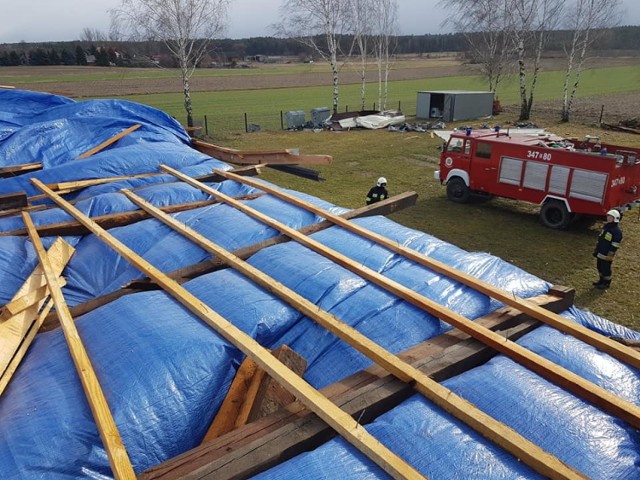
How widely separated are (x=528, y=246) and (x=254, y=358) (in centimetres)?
901

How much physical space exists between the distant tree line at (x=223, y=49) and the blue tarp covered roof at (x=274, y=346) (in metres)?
23.9

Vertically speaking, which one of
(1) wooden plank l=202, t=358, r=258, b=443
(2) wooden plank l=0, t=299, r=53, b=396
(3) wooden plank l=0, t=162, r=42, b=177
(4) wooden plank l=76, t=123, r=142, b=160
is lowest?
(1) wooden plank l=202, t=358, r=258, b=443

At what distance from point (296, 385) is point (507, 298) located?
6.63 ft

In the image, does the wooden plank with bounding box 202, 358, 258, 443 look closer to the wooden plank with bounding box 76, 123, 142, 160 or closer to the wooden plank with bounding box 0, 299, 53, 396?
the wooden plank with bounding box 0, 299, 53, 396

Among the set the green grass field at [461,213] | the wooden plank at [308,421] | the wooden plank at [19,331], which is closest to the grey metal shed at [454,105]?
the green grass field at [461,213]

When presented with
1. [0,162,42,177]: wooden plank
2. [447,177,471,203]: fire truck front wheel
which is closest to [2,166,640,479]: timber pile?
[0,162,42,177]: wooden plank

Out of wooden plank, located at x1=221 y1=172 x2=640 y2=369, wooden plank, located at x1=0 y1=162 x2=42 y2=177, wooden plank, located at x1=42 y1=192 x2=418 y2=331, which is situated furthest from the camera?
wooden plank, located at x1=0 y1=162 x2=42 y2=177

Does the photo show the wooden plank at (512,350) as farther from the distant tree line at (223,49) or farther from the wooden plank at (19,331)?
the distant tree line at (223,49)

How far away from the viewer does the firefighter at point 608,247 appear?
8188 millimetres

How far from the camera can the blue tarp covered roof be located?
251 cm

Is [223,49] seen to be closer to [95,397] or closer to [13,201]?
[13,201]

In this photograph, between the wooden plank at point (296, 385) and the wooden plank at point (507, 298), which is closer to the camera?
the wooden plank at point (296, 385)

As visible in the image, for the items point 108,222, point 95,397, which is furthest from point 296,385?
point 108,222

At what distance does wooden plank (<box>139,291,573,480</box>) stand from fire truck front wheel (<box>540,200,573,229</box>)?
862 cm
